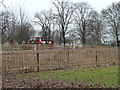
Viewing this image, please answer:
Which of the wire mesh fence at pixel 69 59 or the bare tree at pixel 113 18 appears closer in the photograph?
the wire mesh fence at pixel 69 59

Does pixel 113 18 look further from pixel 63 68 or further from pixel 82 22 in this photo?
pixel 63 68

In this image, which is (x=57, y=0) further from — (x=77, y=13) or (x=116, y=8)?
(x=116, y=8)

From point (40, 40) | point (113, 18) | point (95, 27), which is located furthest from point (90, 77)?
point (95, 27)

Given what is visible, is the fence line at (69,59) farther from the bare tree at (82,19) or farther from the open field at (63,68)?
the bare tree at (82,19)

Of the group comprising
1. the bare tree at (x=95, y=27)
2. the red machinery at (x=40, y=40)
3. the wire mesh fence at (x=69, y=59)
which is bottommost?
the wire mesh fence at (x=69, y=59)

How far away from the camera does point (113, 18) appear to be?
46031 mm

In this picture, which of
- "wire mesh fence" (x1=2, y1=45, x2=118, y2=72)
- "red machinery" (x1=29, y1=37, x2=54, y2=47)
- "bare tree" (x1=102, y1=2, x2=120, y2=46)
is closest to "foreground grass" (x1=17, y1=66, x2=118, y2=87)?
"wire mesh fence" (x1=2, y1=45, x2=118, y2=72)

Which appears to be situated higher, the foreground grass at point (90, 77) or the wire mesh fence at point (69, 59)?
the wire mesh fence at point (69, 59)

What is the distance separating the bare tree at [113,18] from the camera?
44.9 metres

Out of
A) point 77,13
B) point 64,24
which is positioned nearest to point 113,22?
point 77,13

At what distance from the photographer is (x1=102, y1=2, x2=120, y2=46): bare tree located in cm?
4485

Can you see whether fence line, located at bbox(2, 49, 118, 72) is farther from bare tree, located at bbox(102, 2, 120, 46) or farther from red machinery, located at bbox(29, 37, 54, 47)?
bare tree, located at bbox(102, 2, 120, 46)

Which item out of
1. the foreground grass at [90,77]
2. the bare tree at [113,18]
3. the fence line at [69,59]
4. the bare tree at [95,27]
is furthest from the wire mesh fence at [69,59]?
the bare tree at [95,27]

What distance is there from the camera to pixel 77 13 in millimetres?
49438
